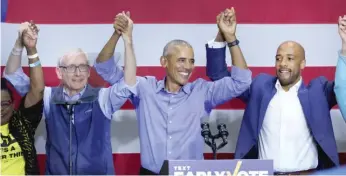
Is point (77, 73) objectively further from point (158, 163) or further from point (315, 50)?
point (315, 50)

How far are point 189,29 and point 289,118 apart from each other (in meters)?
0.77

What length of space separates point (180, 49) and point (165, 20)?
0.54m

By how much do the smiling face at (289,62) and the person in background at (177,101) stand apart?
0.14 m

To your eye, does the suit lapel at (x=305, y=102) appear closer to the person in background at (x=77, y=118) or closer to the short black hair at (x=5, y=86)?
the person in background at (x=77, y=118)

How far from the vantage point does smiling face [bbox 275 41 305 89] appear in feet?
9.60

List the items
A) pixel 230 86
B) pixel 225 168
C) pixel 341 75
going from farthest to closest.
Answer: pixel 230 86 < pixel 341 75 < pixel 225 168

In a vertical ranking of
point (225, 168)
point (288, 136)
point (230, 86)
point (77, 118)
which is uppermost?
point (230, 86)

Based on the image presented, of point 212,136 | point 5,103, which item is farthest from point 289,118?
point 5,103

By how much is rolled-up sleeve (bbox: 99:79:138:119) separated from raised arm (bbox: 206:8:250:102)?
356mm

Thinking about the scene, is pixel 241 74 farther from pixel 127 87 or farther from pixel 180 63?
pixel 127 87

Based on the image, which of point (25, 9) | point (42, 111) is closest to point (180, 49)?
point (42, 111)

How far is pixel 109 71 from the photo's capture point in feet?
9.78

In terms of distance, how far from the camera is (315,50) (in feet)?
11.3

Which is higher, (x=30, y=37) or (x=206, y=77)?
(x=30, y=37)
